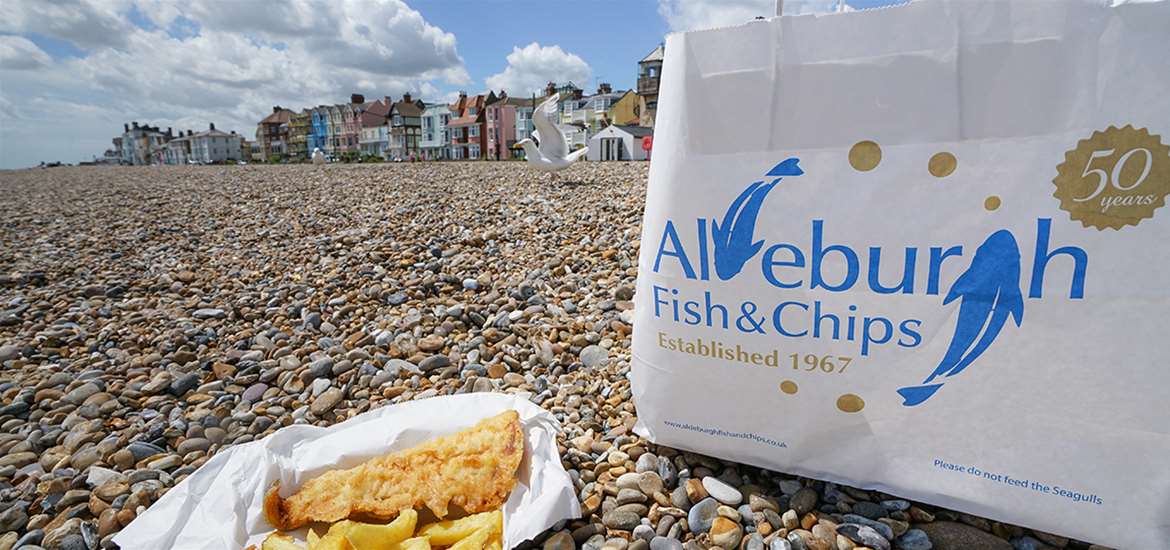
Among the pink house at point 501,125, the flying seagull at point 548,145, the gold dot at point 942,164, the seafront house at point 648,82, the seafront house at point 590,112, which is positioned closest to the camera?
the gold dot at point 942,164

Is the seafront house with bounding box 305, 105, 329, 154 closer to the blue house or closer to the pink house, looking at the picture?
the blue house

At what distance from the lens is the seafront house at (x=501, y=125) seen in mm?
59969

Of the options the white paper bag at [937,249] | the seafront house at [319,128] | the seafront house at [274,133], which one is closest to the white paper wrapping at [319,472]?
the white paper bag at [937,249]

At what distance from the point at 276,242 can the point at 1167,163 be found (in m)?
7.38

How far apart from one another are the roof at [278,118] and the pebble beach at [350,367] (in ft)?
325

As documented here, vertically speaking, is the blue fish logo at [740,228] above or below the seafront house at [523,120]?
below

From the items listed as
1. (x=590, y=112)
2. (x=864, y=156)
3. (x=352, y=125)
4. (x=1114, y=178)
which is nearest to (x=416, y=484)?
(x=864, y=156)

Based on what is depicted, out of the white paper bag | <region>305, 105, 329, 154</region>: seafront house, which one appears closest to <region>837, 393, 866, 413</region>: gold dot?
the white paper bag

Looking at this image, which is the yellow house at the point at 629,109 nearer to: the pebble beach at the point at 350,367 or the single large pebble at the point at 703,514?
the pebble beach at the point at 350,367

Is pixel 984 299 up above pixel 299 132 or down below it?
below

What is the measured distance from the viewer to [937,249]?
1.50 m

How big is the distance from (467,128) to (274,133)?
47964 mm

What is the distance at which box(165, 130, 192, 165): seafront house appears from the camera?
328 feet

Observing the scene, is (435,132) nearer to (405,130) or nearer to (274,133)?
(405,130)
